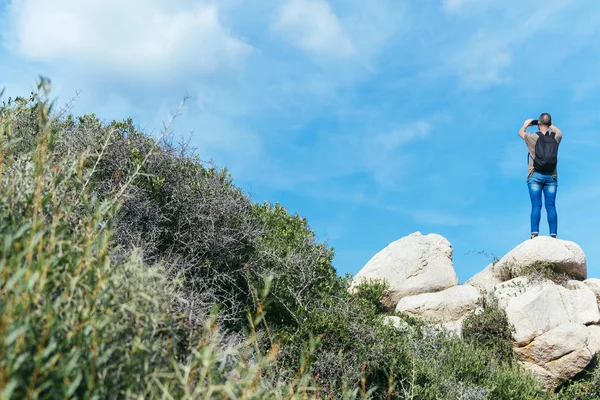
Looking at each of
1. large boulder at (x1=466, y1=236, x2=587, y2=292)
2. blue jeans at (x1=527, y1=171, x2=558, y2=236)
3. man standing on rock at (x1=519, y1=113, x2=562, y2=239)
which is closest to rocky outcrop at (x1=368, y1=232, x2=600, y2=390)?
large boulder at (x1=466, y1=236, x2=587, y2=292)

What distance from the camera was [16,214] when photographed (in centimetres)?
472

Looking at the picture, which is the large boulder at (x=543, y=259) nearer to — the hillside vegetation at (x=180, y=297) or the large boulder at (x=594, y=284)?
the large boulder at (x=594, y=284)

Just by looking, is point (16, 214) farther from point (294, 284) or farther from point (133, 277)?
point (294, 284)

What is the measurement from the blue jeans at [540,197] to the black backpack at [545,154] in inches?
11.2

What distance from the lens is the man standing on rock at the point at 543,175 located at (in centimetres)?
2019

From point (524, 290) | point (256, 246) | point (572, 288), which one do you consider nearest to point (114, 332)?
point (256, 246)

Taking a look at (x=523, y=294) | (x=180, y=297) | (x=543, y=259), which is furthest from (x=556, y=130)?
(x=180, y=297)

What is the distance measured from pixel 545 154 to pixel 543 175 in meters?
0.76

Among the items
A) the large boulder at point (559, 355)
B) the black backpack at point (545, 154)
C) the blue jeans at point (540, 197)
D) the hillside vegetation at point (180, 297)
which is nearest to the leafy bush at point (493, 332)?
the hillside vegetation at point (180, 297)

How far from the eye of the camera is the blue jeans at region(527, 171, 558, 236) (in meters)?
20.2

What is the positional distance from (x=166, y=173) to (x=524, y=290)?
12.0 m

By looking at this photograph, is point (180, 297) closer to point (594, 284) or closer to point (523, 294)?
point (523, 294)

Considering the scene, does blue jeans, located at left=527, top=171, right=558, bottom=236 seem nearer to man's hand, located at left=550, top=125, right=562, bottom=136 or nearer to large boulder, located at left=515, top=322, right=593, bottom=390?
man's hand, located at left=550, top=125, right=562, bottom=136

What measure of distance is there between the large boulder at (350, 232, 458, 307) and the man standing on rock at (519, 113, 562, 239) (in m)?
3.24
